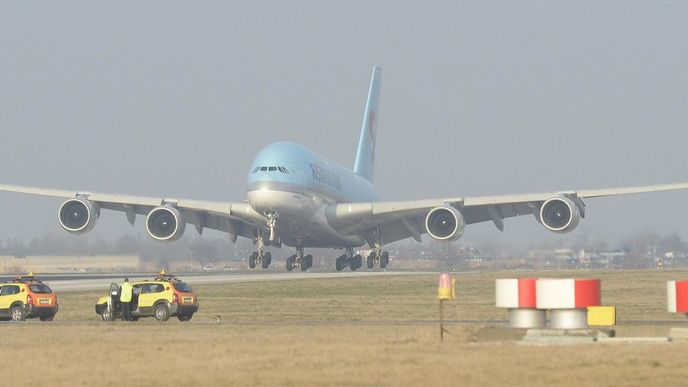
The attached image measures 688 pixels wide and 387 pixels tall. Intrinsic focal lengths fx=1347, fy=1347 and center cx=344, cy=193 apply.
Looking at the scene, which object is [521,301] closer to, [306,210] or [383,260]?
[306,210]

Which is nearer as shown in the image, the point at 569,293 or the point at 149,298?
the point at 569,293

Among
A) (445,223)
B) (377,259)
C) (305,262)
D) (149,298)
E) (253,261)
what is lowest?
(149,298)

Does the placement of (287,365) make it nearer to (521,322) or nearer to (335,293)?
(521,322)

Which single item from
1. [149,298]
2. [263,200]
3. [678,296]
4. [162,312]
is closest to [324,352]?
[678,296]

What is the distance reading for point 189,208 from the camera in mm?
72062

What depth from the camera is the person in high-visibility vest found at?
4100cm

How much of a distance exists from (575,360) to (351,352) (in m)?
4.78

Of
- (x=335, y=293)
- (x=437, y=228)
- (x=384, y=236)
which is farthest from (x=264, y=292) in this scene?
(x=384, y=236)

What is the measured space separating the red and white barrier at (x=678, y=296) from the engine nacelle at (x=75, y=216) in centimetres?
4500

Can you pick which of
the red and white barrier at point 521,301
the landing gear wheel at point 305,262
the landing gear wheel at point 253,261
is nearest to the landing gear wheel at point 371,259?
the landing gear wheel at point 305,262

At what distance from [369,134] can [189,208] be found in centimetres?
3366

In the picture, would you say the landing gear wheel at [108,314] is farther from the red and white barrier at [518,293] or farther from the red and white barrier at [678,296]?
the red and white barrier at [678,296]

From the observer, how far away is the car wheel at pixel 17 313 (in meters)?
41.8

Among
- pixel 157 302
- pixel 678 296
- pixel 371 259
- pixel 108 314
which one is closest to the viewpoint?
pixel 678 296
